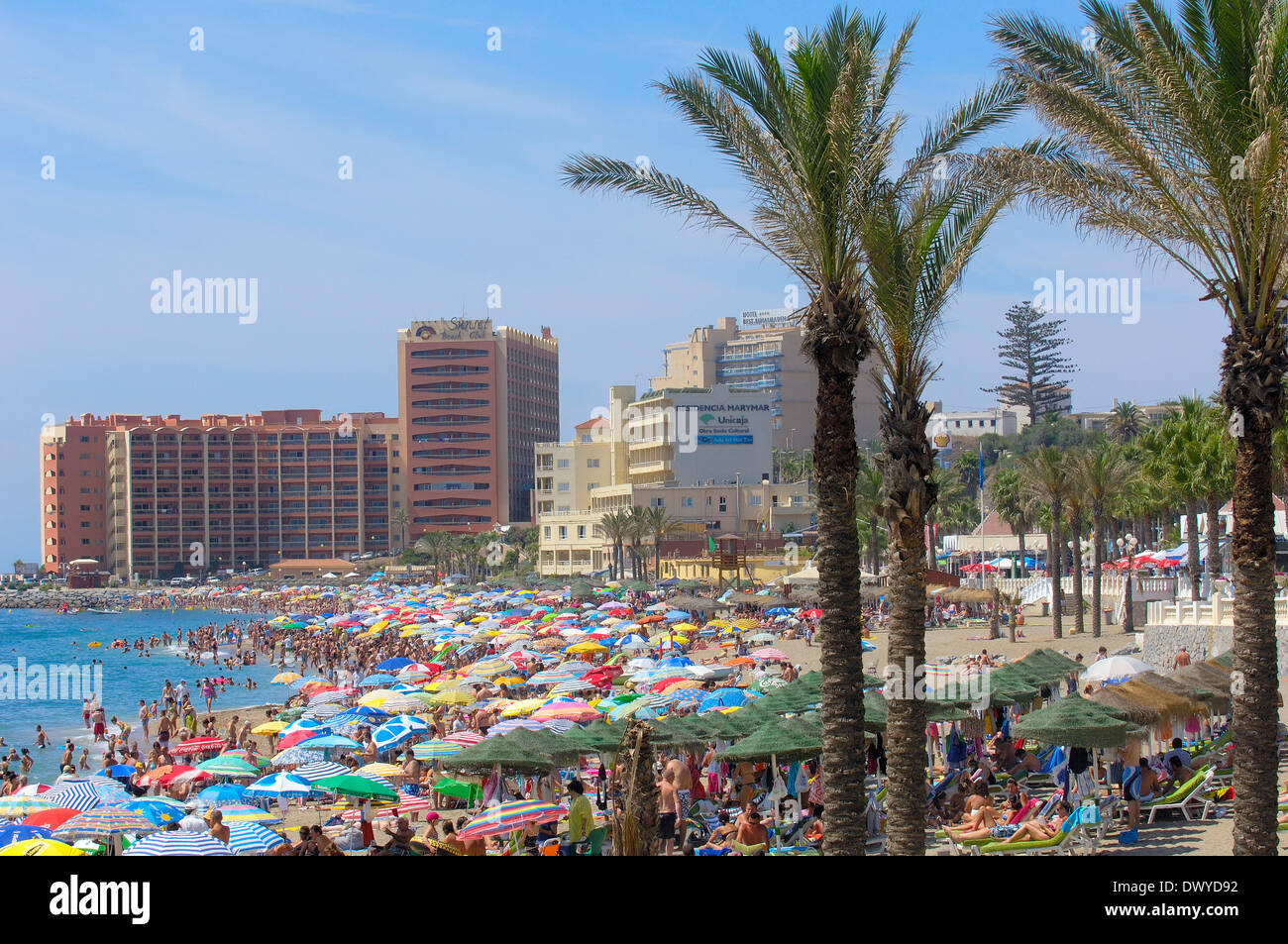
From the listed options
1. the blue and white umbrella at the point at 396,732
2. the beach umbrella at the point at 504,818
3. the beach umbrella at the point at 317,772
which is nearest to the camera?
the beach umbrella at the point at 504,818

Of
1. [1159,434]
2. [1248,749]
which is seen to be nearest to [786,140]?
[1248,749]

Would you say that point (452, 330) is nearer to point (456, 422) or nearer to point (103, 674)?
point (456, 422)

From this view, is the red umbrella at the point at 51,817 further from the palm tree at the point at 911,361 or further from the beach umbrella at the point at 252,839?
the palm tree at the point at 911,361

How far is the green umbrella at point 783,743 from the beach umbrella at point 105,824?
7.44m

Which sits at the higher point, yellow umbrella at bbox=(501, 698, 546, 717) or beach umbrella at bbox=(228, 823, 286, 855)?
beach umbrella at bbox=(228, 823, 286, 855)

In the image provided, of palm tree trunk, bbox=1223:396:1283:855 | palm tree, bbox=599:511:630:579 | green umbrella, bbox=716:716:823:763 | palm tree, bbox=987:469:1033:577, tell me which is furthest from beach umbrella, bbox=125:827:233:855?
palm tree, bbox=599:511:630:579

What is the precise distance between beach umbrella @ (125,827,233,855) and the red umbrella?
3203 millimetres

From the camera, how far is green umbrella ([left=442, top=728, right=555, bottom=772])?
16.7 metres

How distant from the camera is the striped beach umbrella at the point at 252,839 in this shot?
1425 cm

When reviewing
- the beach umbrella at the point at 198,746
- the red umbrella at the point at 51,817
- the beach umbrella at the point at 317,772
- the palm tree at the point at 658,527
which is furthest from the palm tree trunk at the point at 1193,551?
the palm tree at the point at 658,527

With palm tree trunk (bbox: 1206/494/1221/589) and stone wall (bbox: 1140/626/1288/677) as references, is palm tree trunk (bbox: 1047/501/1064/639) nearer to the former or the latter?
palm tree trunk (bbox: 1206/494/1221/589)

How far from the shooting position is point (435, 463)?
148 m
